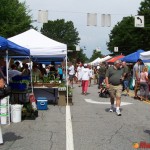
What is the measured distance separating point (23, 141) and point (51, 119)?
11.2ft

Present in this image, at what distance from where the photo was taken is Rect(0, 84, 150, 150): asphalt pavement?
8117mm

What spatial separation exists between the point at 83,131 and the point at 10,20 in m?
31.6

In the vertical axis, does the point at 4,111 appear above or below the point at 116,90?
below

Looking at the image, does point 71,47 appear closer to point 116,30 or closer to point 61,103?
point 116,30

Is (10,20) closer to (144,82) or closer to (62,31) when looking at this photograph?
(144,82)

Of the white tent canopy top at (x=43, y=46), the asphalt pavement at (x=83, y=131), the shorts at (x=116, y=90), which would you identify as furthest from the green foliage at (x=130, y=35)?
the asphalt pavement at (x=83, y=131)

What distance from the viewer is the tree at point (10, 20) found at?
125ft

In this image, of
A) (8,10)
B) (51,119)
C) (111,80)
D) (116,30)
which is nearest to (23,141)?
(51,119)

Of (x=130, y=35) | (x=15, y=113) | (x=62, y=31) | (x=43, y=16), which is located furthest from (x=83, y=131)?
(x=62, y=31)

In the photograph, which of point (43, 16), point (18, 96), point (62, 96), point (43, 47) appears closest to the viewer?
point (18, 96)

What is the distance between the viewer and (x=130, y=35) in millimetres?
75500

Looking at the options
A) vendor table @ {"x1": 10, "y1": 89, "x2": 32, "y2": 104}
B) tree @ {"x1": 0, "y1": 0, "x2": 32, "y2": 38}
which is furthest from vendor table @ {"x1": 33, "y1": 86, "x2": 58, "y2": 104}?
tree @ {"x1": 0, "y1": 0, "x2": 32, "y2": 38}

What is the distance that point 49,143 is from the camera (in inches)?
326

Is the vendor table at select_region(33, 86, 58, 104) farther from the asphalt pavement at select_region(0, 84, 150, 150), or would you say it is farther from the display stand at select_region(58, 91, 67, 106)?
the asphalt pavement at select_region(0, 84, 150, 150)
